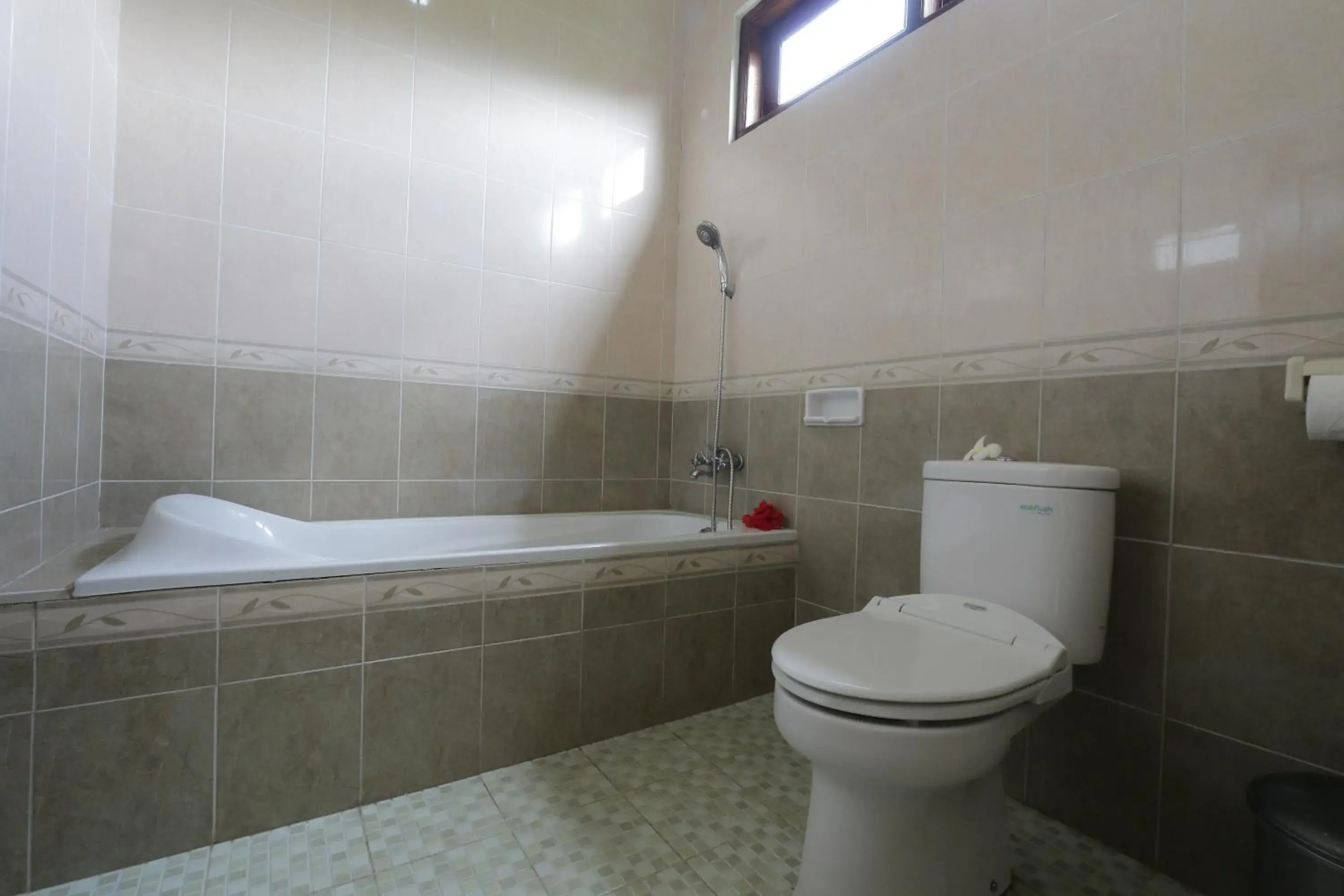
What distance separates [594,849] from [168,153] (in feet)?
7.15

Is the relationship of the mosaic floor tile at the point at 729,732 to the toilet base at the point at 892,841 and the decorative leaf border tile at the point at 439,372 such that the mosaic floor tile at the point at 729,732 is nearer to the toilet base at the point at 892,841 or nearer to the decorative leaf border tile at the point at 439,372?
the toilet base at the point at 892,841

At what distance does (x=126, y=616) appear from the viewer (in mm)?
1138

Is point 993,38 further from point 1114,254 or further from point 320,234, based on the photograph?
point 320,234

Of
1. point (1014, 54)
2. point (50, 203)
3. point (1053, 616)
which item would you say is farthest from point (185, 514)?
point (1014, 54)

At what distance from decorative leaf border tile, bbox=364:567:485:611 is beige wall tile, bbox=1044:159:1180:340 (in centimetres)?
151

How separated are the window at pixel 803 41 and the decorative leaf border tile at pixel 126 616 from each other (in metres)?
2.29

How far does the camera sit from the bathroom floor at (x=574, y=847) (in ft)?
3.68

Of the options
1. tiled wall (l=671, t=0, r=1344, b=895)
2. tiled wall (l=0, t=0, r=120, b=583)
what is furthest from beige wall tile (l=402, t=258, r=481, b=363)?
tiled wall (l=671, t=0, r=1344, b=895)

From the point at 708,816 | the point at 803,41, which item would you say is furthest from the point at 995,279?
the point at 708,816

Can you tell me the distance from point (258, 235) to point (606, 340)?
1.23 metres

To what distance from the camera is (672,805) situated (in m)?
1.38

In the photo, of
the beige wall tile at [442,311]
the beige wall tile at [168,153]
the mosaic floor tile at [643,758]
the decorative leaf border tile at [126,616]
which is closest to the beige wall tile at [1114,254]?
the mosaic floor tile at [643,758]

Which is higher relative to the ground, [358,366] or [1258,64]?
[1258,64]

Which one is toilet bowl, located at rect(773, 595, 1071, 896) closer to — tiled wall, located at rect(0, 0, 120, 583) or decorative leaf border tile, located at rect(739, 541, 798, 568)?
decorative leaf border tile, located at rect(739, 541, 798, 568)
